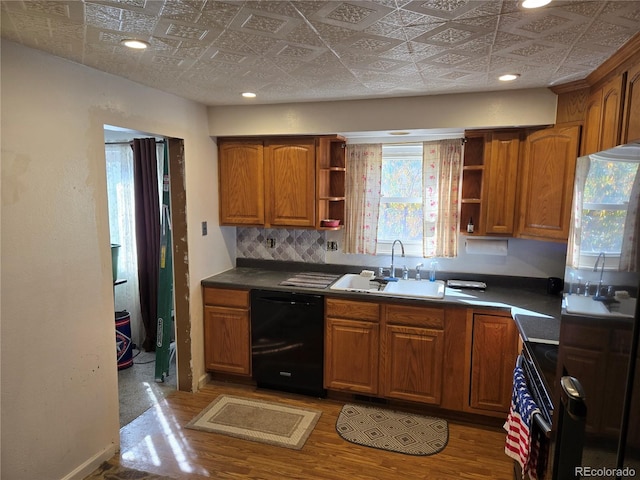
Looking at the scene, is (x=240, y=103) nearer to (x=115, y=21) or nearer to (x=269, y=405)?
(x=115, y=21)

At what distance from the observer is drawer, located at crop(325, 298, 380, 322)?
3.03 meters

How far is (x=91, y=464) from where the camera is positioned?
2.37 metres

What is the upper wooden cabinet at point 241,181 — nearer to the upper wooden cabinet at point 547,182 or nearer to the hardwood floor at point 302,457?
A: the hardwood floor at point 302,457

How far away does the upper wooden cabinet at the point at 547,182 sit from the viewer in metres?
2.58

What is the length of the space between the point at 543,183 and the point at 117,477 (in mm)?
3219

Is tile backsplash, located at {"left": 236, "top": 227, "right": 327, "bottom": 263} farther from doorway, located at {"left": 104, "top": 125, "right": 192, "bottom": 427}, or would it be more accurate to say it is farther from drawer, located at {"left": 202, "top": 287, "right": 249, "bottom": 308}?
doorway, located at {"left": 104, "top": 125, "right": 192, "bottom": 427}

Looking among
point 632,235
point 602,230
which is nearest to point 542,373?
point 602,230

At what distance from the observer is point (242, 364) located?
3.41 m

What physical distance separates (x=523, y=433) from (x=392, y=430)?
4.40ft

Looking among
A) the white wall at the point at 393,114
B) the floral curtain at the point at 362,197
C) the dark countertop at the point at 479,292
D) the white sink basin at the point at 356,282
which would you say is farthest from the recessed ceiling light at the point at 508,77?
the white sink basin at the point at 356,282

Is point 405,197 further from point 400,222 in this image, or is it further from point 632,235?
point 632,235

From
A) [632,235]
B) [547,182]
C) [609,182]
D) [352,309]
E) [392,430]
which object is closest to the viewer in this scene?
[632,235]

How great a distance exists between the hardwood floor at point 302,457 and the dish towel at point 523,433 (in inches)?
32.7

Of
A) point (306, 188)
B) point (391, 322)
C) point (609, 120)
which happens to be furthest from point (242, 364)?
point (609, 120)
